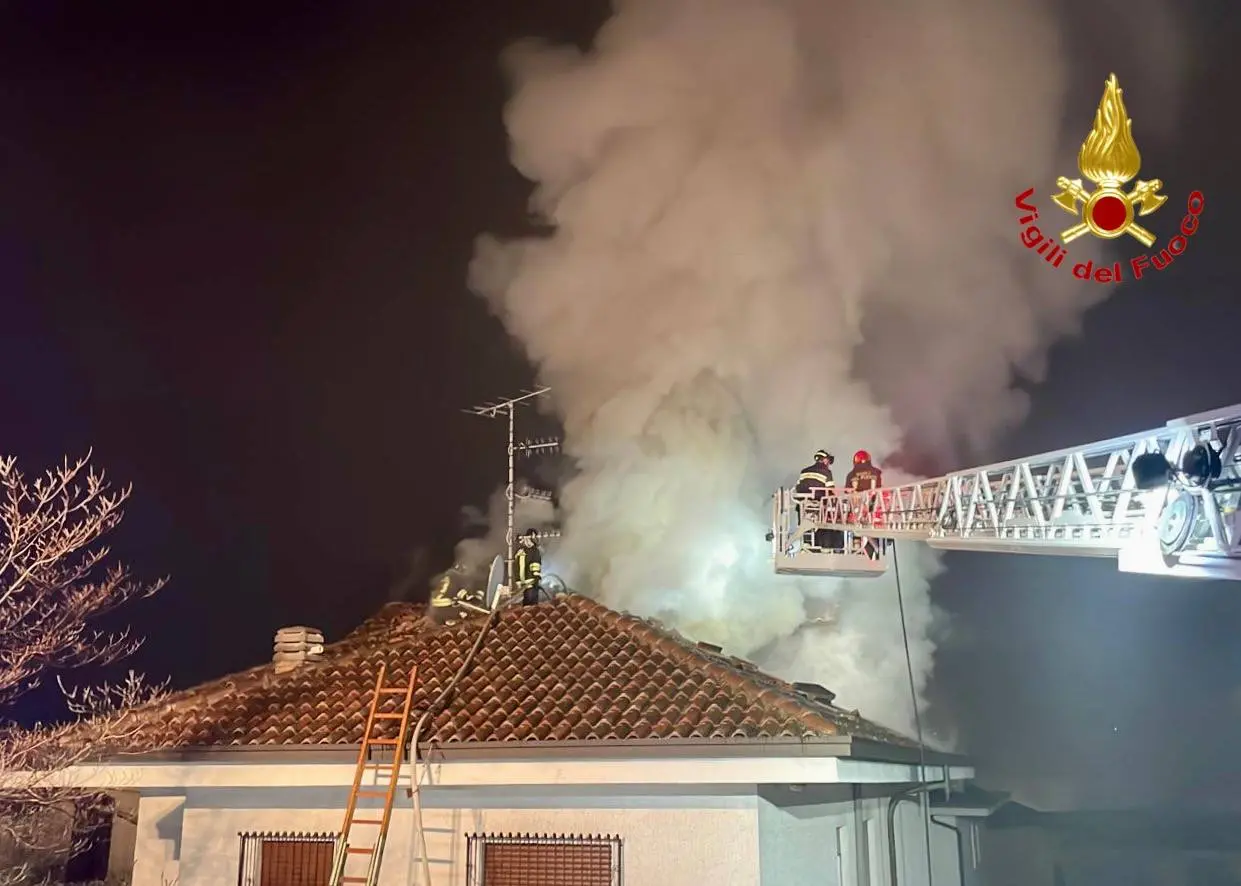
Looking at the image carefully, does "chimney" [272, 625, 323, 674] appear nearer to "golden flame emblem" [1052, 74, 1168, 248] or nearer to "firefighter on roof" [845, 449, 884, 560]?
"firefighter on roof" [845, 449, 884, 560]

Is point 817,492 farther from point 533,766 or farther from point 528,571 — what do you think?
point 533,766

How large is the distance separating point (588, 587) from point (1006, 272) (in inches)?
305

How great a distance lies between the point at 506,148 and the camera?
13.7m

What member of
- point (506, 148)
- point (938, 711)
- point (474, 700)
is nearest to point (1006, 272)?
point (938, 711)

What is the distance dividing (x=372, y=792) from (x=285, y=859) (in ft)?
3.30

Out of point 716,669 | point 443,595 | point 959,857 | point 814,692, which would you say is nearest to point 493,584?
point 443,595

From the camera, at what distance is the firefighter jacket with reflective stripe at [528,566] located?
33.2 feet

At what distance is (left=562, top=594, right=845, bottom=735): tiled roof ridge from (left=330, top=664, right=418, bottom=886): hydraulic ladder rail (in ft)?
6.66

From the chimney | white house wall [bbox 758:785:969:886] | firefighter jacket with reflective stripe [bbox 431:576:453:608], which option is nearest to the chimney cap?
white house wall [bbox 758:785:969:886]

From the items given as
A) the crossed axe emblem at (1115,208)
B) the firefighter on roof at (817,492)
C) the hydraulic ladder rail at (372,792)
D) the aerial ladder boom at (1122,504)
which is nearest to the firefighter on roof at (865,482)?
the firefighter on roof at (817,492)

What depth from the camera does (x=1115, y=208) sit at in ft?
37.0

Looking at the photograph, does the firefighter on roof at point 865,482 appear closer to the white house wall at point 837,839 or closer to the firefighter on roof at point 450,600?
the white house wall at point 837,839

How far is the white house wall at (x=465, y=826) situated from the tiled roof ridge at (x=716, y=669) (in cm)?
62

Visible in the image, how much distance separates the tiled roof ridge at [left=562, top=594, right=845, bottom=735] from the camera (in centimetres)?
557
